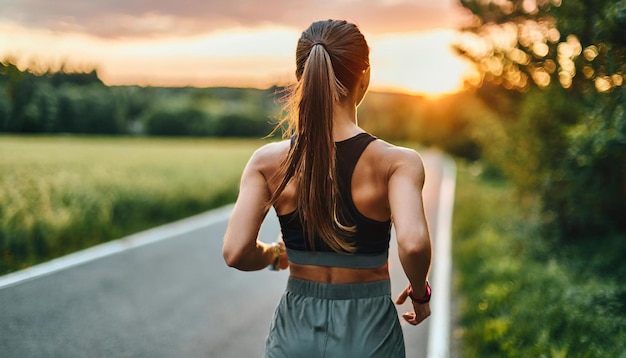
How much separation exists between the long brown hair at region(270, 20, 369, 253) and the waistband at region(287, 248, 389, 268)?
0.04 meters

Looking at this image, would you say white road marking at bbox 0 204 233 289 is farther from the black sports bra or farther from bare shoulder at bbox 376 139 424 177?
bare shoulder at bbox 376 139 424 177

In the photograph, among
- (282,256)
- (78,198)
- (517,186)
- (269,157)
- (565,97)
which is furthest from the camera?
(517,186)

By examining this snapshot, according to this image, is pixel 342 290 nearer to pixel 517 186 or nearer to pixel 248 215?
pixel 248 215

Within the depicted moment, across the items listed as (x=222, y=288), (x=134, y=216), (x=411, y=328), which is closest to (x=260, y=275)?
(x=222, y=288)

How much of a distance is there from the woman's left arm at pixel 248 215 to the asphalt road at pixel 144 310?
339 centimetres

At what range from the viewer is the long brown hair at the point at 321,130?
217 cm

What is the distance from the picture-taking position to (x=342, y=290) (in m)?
2.25

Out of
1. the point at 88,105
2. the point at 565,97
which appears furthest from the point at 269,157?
the point at 88,105

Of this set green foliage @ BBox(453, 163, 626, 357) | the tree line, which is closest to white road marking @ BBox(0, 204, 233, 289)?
the tree line

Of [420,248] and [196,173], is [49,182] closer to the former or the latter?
[196,173]

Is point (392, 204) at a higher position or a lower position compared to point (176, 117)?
higher

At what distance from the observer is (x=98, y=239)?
33.9ft

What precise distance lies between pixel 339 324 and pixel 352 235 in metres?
0.31

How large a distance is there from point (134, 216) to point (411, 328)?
721 cm
